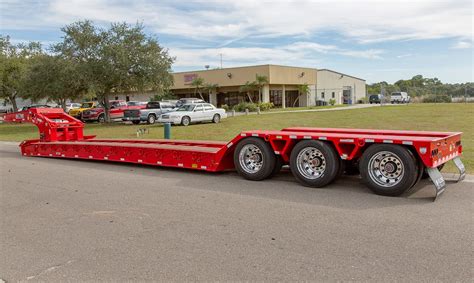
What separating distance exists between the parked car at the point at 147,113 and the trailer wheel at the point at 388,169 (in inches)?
957

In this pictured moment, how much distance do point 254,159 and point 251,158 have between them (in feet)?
0.23

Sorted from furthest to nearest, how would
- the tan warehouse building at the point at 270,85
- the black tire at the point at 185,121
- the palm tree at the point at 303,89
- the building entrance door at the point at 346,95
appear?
the building entrance door at the point at 346,95 → the palm tree at the point at 303,89 → the tan warehouse building at the point at 270,85 → the black tire at the point at 185,121

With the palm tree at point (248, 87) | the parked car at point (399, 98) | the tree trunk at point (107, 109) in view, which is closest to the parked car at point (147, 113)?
the tree trunk at point (107, 109)

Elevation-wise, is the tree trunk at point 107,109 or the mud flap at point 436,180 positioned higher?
the tree trunk at point 107,109

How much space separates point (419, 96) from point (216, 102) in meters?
28.1

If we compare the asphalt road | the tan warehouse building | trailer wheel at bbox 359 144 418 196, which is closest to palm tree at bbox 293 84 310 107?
the tan warehouse building

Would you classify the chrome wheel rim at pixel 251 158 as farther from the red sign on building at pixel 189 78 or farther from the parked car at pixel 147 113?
the red sign on building at pixel 189 78

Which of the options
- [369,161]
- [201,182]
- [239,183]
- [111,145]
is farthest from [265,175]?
[111,145]

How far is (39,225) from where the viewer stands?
571 cm

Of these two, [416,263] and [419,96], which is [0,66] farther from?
[419,96]

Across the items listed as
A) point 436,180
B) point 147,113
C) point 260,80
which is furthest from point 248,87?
point 436,180

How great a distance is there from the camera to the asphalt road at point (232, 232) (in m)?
4.11

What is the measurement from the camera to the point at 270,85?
186 feet

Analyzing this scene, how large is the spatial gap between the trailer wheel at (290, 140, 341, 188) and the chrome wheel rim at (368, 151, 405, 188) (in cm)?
67
